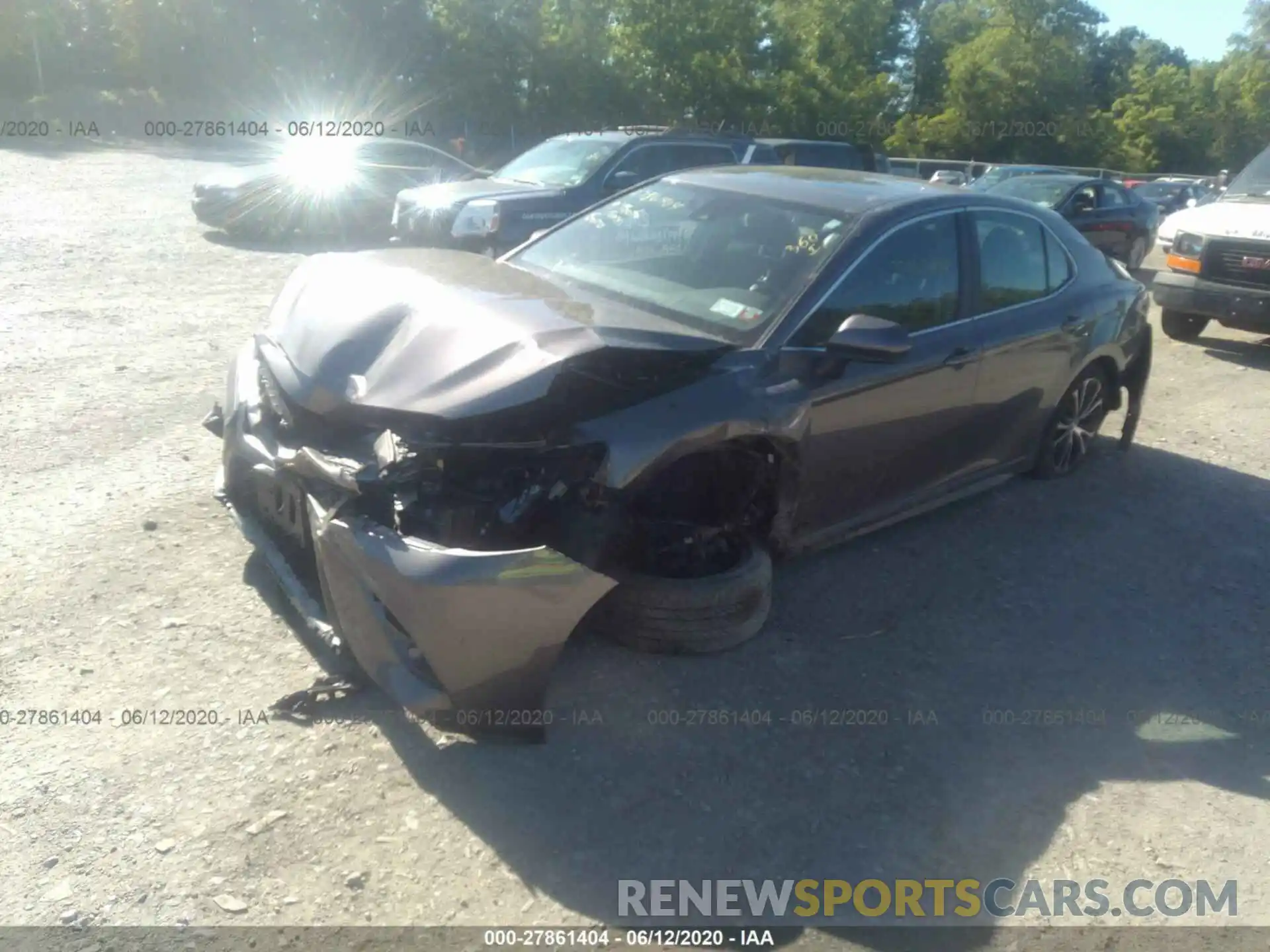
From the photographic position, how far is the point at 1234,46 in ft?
225

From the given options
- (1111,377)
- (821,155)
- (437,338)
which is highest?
(821,155)

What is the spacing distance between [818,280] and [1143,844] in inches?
91.6

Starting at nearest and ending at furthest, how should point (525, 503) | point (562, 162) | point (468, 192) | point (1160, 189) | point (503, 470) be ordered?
point (525, 503) → point (503, 470) → point (468, 192) → point (562, 162) → point (1160, 189)

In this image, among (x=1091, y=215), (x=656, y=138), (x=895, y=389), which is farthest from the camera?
(x=1091, y=215)

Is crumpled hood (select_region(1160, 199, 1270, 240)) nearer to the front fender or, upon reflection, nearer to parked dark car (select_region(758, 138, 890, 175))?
parked dark car (select_region(758, 138, 890, 175))

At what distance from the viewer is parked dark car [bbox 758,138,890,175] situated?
14.5 meters

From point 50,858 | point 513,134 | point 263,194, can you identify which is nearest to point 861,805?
point 50,858

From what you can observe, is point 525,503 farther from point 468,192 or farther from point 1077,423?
point 468,192

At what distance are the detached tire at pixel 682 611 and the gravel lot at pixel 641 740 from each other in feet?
0.30

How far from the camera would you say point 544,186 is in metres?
11.6

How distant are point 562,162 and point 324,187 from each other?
14.6ft

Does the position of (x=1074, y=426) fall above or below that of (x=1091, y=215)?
below

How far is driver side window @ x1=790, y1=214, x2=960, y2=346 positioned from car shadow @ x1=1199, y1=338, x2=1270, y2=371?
605 centimetres

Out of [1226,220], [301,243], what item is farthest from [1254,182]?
[301,243]
